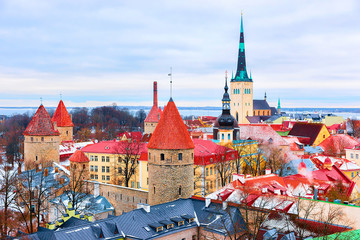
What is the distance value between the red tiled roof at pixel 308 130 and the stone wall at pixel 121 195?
45411 millimetres

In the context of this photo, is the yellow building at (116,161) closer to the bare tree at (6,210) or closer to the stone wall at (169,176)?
the bare tree at (6,210)

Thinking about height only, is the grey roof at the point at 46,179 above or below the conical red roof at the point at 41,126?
below

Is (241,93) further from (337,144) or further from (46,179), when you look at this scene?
(46,179)

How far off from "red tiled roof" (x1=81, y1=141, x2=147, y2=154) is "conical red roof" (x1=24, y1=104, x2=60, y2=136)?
5.24 m

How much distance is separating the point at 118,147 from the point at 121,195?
15563 millimetres

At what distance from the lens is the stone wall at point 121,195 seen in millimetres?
31969

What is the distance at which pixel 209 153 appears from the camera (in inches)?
1689

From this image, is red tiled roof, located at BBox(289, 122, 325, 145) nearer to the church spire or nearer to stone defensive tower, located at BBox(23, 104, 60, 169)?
the church spire

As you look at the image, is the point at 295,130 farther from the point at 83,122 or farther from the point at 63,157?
the point at 83,122

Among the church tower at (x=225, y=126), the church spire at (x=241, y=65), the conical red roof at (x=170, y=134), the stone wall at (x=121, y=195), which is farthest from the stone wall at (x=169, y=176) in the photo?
the church spire at (x=241, y=65)

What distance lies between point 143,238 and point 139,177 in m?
22.2

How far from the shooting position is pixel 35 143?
46.9 meters

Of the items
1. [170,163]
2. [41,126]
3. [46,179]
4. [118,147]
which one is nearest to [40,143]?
[41,126]

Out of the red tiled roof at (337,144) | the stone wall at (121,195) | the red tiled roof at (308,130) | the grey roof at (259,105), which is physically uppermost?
the grey roof at (259,105)
